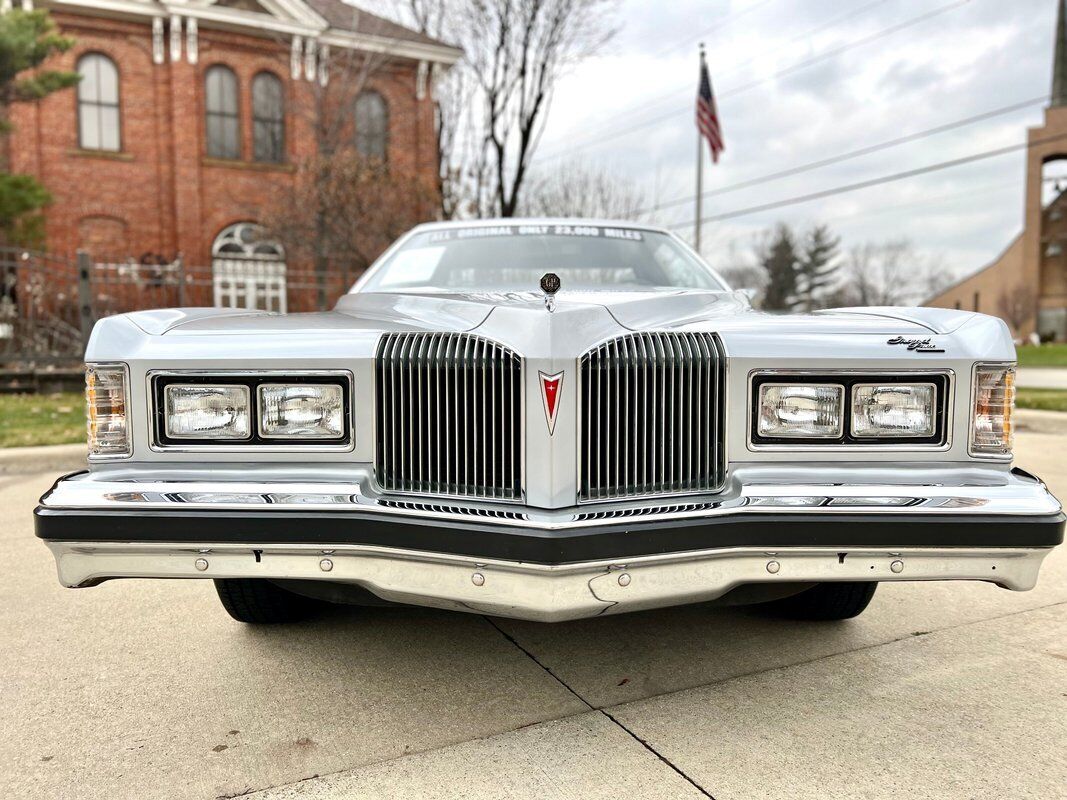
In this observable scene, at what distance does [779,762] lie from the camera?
6.55ft

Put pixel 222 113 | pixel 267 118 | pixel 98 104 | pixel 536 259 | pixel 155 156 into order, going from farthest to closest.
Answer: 1. pixel 267 118
2. pixel 222 113
3. pixel 155 156
4. pixel 98 104
5. pixel 536 259

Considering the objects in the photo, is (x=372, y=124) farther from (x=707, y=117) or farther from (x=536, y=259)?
(x=536, y=259)

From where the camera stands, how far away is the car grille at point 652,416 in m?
2.04

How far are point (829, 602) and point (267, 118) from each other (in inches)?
773

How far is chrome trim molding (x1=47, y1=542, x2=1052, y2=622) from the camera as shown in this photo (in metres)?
1.94

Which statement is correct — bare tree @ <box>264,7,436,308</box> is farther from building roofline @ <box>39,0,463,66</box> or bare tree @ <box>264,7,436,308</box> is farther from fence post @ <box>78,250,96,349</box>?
fence post @ <box>78,250,96,349</box>

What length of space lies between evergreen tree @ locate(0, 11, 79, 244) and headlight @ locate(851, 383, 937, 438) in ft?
47.1

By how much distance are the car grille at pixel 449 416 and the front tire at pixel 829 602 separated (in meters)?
1.31

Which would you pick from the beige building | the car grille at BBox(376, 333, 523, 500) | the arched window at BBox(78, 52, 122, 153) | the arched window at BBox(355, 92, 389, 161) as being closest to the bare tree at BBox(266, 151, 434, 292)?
the arched window at BBox(355, 92, 389, 161)

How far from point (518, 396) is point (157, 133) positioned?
1965 cm

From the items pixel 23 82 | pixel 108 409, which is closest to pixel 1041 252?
pixel 23 82

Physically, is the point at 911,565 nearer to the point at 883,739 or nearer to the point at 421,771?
the point at 883,739

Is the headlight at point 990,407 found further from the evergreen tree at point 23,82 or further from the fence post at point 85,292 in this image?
the evergreen tree at point 23,82

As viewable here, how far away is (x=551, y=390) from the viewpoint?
77.7 inches
